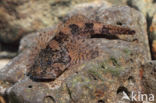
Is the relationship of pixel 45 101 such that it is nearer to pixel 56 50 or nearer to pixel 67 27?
pixel 56 50

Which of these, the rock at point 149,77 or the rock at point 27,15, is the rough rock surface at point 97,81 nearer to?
the rock at point 149,77

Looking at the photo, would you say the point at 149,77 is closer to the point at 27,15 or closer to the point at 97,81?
the point at 97,81

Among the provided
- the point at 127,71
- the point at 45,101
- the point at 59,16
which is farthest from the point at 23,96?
the point at 59,16

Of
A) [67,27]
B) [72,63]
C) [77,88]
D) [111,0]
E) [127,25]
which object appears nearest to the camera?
[77,88]

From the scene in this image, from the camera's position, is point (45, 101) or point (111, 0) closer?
point (45, 101)

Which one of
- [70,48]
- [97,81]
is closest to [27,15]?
[70,48]

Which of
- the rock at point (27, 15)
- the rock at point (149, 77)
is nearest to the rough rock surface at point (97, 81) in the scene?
the rock at point (149, 77)
